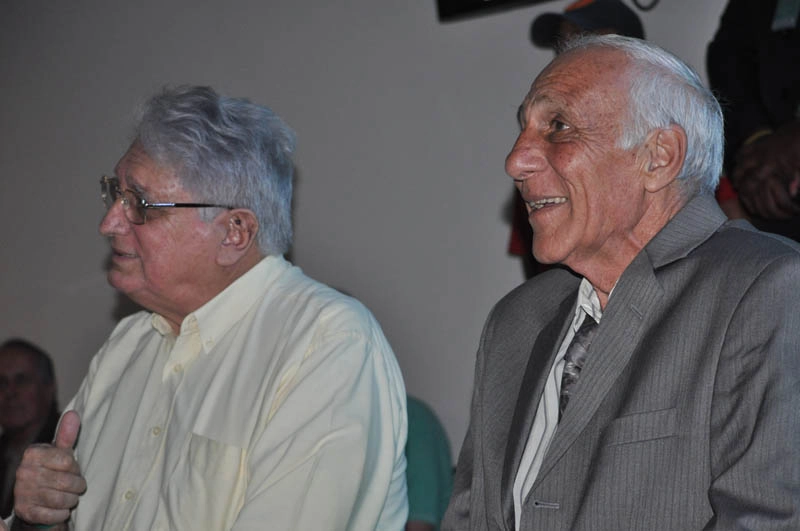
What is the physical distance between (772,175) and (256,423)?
56.6 inches

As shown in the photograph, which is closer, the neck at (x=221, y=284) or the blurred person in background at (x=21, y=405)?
the neck at (x=221, y=284)

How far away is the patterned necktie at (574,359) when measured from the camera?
1.91 m

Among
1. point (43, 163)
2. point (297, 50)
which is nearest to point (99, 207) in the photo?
point (43, 163)

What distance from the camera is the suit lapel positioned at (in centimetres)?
197

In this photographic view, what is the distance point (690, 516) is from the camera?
163cm

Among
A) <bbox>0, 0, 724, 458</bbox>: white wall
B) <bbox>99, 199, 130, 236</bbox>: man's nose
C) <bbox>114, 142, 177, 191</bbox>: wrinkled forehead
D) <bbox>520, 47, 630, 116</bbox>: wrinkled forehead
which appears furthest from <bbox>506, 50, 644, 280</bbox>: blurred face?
<bbox>0, 0, 724, 458</bbox>: white wall

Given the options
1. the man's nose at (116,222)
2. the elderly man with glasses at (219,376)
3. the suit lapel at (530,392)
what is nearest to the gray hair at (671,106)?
the suit lapel at (530,392)

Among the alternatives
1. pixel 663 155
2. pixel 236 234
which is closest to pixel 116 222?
pixel 236 234

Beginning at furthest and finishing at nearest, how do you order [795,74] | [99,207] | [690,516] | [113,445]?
1. [99,207]
2. [795,74]
3. [113,445]
4. [690,516]

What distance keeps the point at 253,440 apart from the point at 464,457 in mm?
432

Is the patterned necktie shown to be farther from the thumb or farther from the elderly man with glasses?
the thumb

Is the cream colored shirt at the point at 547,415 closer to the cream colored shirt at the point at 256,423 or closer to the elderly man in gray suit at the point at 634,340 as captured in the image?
the elderly man in gray suit at the point at 634,340

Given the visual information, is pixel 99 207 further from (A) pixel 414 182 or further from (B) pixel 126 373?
(B) pixel 126 373

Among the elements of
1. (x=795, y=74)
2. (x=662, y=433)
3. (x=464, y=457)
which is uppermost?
(x=795, y=74)
